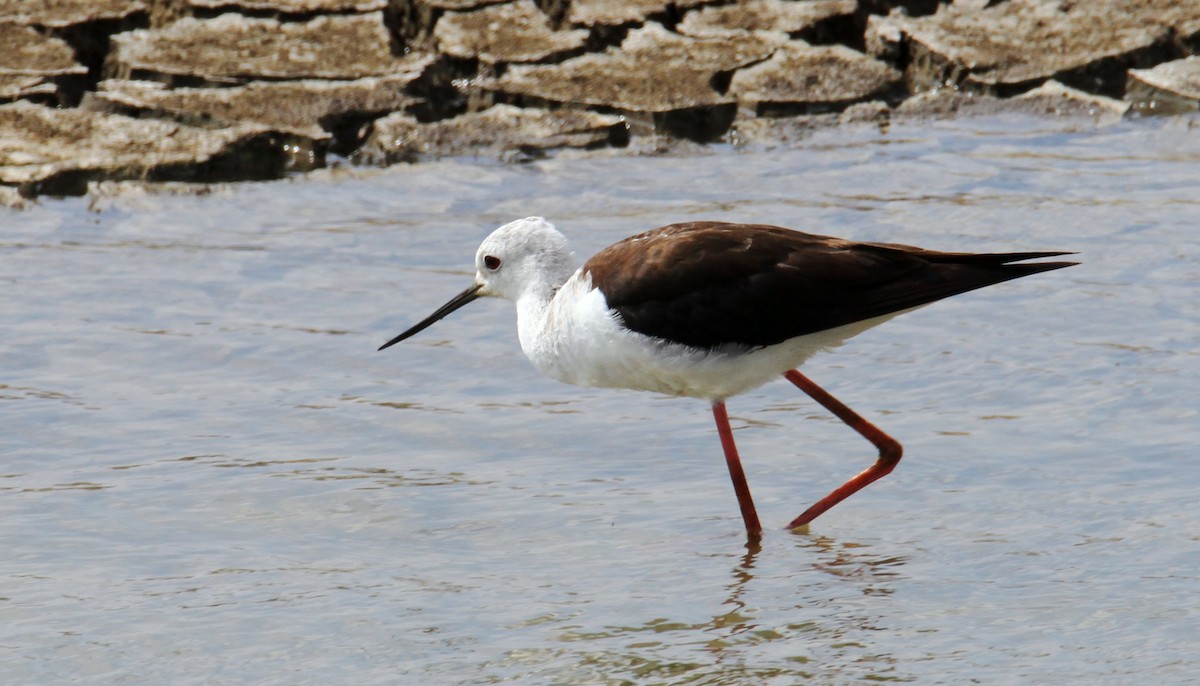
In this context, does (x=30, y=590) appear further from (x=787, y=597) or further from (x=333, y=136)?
(x=333, y=136)

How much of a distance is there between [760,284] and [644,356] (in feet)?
1.26

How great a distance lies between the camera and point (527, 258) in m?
5.20

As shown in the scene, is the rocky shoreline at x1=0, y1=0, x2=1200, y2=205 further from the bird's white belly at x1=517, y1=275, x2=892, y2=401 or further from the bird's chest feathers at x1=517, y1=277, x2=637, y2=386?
the bird's white belly at x1=517, y1=275, x2=892, y2=401

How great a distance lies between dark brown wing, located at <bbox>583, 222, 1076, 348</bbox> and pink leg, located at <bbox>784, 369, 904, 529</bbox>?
45cm

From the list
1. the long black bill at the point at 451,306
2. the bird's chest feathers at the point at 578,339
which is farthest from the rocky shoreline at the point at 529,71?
the bird's chest feathers at the point at 578,339

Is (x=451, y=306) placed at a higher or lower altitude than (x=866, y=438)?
higher

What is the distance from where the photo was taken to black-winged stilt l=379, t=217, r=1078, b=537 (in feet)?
15.0

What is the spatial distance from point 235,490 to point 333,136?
392 centimetres

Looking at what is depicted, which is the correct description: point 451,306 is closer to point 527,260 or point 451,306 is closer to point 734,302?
point 527,260

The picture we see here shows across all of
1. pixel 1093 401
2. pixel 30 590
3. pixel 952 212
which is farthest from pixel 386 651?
pixel 952 212

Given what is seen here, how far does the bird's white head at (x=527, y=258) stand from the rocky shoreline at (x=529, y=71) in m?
3.33

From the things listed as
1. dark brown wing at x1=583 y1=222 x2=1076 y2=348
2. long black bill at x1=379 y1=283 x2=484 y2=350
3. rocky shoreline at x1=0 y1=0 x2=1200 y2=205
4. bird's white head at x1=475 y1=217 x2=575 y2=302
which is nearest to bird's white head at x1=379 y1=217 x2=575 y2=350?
bird's white head at x1=475 y1=217 x2=575 y2=302

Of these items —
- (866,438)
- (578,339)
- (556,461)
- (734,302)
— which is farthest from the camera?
(556,461)

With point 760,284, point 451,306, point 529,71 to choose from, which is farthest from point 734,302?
point 529,71
